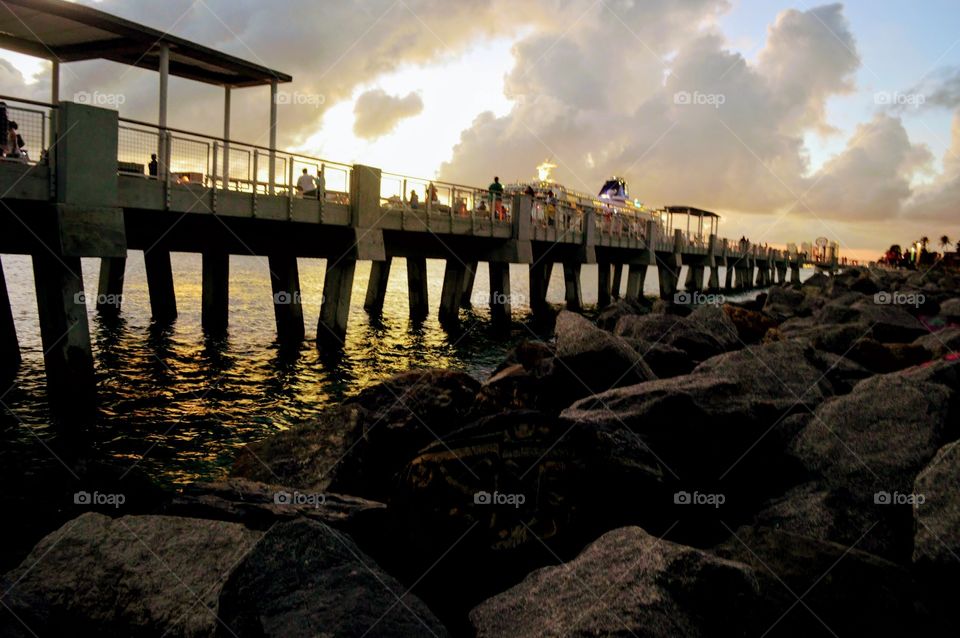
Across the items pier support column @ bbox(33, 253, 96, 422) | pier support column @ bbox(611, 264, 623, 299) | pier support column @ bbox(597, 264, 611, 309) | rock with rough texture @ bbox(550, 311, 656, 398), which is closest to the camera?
rock with rough texture @ bbox(550, 311, 656, 398)

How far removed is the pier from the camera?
38.5ft

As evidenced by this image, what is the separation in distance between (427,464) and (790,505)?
2.87m

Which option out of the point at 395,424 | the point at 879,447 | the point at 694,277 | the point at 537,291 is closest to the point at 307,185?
the point at 395,424

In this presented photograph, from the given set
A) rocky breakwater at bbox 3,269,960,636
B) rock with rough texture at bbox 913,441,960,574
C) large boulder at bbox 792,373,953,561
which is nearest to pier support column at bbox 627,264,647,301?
rocky breakwater at bbox 3,269,960,636

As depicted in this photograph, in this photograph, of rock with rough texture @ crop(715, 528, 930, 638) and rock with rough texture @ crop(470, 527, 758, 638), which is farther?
rock with rough texture @ crop(715, 528, 930, 638)

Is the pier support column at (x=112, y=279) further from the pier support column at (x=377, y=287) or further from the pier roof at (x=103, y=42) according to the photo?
the pier support column at (x=377, y=287)

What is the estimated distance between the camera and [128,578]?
4621 millimetres

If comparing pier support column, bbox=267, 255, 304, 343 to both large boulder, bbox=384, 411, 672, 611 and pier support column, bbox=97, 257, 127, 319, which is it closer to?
pier support column, bbox=97, 257, 127, 319

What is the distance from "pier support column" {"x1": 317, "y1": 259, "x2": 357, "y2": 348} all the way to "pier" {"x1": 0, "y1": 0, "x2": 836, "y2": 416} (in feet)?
0.12

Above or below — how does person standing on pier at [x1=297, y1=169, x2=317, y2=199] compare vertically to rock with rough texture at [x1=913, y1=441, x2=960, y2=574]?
above

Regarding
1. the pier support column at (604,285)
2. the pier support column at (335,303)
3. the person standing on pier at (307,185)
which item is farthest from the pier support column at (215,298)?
the pier support column at (604,285)

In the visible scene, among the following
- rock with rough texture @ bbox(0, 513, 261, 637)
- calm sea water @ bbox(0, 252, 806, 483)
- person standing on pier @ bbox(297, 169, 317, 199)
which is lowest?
calm sea water @ bbox(0, 252, 806, 483)

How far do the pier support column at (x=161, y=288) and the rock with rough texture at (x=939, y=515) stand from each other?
2198 centimetres

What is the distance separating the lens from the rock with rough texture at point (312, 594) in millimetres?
3691
